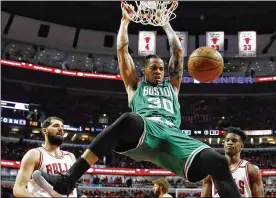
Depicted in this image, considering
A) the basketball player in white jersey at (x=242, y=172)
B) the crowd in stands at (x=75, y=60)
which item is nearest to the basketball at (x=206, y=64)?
the basketball player in white jersey at (x=242, y=172)

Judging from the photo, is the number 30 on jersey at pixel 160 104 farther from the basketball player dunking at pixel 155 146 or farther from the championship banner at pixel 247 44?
the championship banner at pixel 247 44

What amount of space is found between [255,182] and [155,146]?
254 cm

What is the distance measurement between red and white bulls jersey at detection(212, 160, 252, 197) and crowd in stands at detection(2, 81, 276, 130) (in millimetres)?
25198

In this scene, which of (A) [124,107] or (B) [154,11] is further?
(A) [124,107]

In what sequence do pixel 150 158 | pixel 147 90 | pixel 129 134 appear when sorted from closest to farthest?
pixel 129 134
pixel 150 158
pixel 147 90

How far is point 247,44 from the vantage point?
97.8 ft

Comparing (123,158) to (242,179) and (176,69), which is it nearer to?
(242,179)

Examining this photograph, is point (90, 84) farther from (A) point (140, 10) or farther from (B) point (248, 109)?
(A) point (140, 10)

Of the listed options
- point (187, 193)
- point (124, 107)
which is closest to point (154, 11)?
point (187, 193)

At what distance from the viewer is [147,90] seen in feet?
14.4

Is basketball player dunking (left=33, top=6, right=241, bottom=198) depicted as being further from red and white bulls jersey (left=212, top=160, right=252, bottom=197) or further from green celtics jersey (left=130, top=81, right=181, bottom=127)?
red and white bulls jersey (left=212, top=160, right=252, bottom=197)

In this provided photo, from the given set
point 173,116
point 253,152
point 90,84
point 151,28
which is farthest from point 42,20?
point 173,116

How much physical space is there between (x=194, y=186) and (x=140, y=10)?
890 inches

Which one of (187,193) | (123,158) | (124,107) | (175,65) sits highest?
(124,107)
